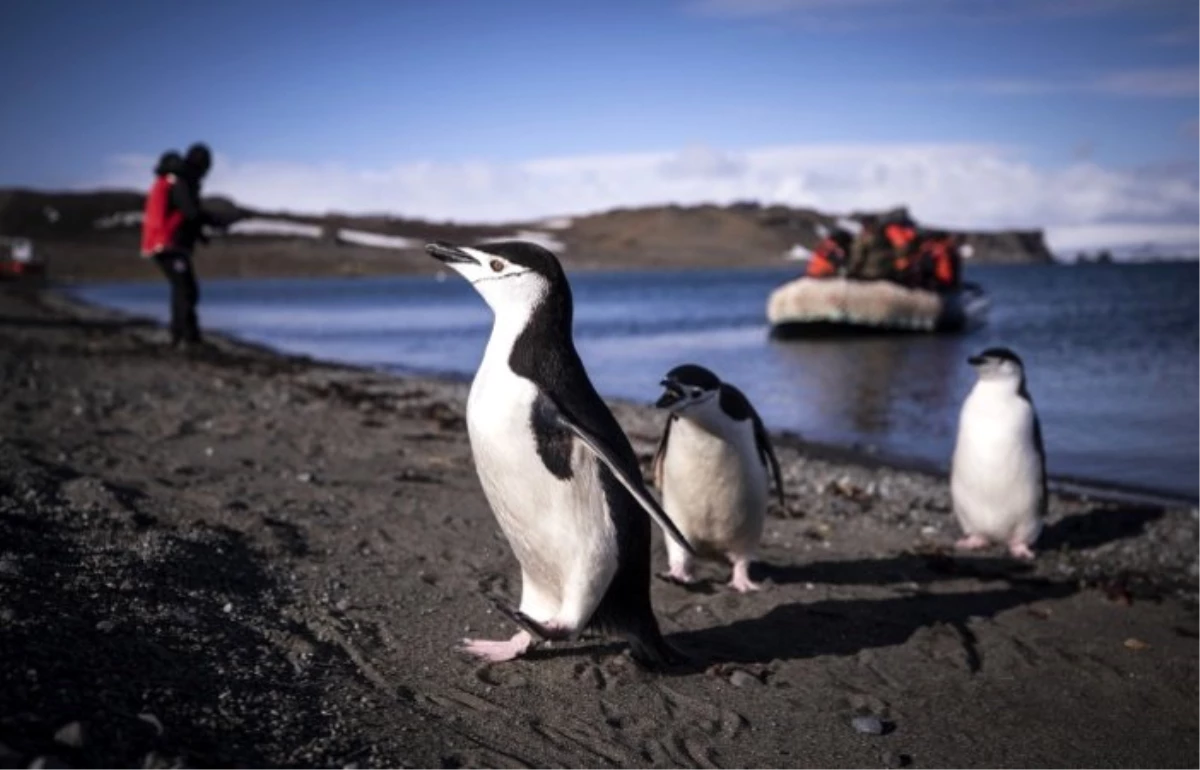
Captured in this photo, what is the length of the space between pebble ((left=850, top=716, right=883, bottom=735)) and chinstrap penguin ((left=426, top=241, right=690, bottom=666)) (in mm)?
815

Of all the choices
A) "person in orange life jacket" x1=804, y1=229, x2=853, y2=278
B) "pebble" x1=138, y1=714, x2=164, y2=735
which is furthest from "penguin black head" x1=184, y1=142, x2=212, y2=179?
"person in orange life jacket" x1=804, y1=229, x2=853, y2=278

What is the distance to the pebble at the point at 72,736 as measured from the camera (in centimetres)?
203

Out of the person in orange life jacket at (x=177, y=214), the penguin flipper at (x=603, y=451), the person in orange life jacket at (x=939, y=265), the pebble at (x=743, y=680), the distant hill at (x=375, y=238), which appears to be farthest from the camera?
the distant hill at (x=375, y=238)

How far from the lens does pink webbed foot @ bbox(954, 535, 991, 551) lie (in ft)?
19.6

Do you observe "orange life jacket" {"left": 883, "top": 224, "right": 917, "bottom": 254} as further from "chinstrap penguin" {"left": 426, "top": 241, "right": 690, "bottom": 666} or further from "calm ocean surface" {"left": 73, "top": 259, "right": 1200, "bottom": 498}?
"chinstrap penguin" {"left": 426, "top": 241, "right": 690, "bottom": 666}

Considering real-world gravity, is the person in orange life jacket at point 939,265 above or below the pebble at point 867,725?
above

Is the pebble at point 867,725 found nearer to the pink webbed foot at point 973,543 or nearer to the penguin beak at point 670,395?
the penguin beak at point 670,395

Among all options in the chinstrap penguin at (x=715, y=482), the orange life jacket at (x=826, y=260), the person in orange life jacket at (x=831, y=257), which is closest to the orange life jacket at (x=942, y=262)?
the person in orange life jacket at (x=831, y=257)

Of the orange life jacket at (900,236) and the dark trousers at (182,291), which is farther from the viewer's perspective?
the orange life jacket at (900,236)

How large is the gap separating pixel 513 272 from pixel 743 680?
166 centimetres

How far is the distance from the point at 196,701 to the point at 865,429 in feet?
28.5

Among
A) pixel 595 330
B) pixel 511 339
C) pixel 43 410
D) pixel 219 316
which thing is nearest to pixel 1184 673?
pixel 511 339

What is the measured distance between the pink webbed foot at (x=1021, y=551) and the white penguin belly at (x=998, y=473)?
46 millimetres

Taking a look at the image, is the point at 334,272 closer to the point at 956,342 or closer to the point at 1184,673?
the point at 956,342
